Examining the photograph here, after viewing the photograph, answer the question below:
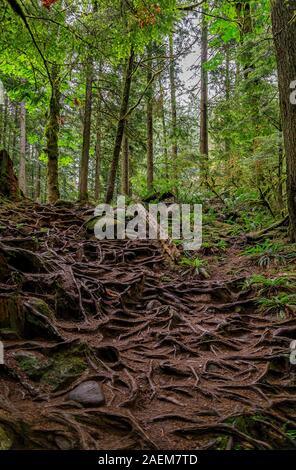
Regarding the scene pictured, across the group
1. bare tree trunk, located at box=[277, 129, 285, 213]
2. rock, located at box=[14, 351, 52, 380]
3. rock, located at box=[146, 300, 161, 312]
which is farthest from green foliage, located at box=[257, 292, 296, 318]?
bare tree trunk, located at box=[277, 129, 285, 213]

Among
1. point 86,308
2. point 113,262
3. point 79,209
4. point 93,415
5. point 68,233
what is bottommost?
point 93,415

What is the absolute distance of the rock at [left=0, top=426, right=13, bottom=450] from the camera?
2408mm

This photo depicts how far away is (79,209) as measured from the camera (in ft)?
38.4

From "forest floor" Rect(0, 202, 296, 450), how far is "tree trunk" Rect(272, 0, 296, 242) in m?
1.66

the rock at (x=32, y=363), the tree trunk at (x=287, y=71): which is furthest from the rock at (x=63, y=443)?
the tree trunk at (x=287, y=71)

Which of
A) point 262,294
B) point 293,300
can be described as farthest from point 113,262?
point 293,300

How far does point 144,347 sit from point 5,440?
8.77 ft

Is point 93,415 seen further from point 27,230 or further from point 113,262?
point 27,230

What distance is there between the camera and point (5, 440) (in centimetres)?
245

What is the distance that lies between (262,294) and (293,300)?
2.11 feet

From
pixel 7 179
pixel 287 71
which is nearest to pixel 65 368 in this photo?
pixel 287 71

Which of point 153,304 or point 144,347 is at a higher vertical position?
point 153,304

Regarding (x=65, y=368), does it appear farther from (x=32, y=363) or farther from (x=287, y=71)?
(x=287, y=71)

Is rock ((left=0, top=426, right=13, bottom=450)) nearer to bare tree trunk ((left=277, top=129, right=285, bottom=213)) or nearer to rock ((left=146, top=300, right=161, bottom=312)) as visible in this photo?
rock ((left=146, top=300, right=161, bottom=312))
